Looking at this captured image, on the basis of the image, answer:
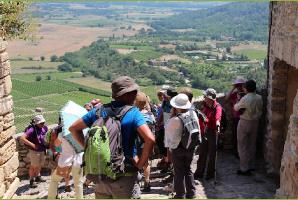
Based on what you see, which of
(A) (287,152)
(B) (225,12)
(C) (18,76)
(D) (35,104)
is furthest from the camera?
(B) (225,12)

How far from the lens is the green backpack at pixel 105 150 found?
169 inches

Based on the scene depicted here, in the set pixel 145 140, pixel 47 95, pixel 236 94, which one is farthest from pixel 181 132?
pixel 47 95

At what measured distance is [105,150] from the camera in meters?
4.29

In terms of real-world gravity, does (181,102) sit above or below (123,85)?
below

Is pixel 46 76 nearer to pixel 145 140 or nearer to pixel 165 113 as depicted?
pixel 165 113

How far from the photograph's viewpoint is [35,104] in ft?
119

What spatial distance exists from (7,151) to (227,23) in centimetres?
12111

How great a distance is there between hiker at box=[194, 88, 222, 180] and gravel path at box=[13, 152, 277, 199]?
217 millimetres

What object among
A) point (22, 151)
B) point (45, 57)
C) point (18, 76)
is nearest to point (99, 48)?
point (45, 57)

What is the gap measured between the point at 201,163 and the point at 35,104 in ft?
97.2

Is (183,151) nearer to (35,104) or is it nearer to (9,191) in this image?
(9,191)

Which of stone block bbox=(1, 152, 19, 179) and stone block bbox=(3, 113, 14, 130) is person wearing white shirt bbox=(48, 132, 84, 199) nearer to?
stone block bbox=(1, 152, 19, 179)

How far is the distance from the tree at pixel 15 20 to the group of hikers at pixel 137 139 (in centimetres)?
687

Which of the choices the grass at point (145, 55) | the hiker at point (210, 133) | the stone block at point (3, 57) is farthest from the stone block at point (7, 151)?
the grass at point (145, 55)
